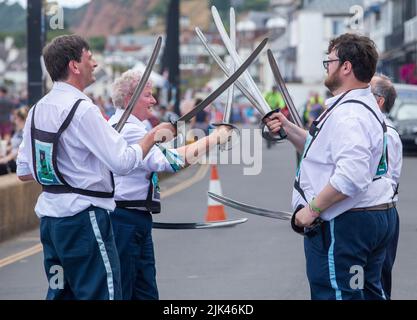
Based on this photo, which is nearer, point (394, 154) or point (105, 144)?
point (105, 144)

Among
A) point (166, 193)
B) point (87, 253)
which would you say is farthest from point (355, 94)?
point (166, 193)

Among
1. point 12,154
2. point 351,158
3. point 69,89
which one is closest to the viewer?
point 351,158

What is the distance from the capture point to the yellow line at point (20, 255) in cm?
1187

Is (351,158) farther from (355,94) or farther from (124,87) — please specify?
(124,87)

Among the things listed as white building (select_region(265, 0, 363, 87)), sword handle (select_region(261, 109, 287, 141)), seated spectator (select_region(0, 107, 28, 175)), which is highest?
white building (select_region(265, 0, 363, 87))

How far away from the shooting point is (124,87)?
23.8ft

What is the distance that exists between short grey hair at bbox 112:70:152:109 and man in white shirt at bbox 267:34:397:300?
1.70m

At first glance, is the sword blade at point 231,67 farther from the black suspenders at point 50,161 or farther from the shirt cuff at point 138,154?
the black suspenders at point 50,161

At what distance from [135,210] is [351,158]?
6.52 feet

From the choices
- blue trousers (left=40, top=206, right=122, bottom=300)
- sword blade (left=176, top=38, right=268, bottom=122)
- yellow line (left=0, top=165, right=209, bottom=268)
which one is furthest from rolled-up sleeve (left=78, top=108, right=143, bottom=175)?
yellow line (left=0, top=165, right=209, bottom=268)

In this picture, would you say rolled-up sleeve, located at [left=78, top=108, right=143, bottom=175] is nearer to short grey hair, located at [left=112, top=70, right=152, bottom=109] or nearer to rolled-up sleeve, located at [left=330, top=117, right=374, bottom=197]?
rolled-up sleeve, located at [left=330, top=117, right=374, bottom=197]

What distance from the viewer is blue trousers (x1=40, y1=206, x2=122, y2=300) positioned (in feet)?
19.3

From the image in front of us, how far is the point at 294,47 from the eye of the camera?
108938mm
